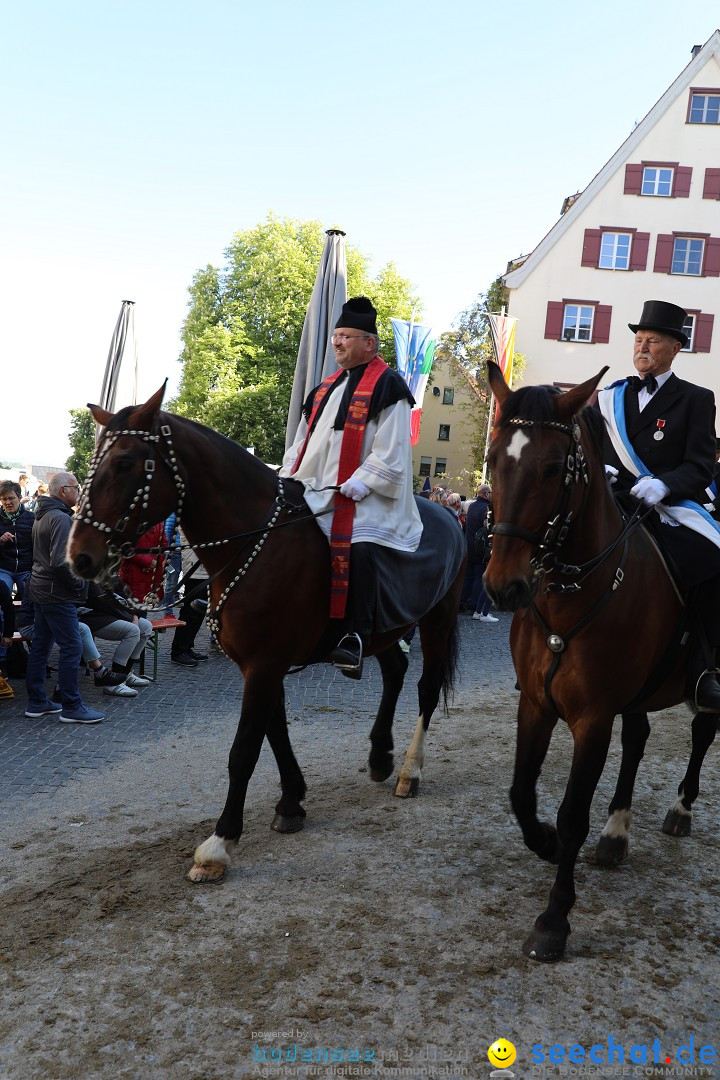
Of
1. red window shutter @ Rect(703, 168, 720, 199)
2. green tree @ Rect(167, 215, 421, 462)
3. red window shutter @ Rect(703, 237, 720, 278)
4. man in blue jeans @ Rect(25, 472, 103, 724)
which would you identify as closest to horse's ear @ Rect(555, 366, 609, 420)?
man in blue jeans @ Rect(25, 472, 103, 724)

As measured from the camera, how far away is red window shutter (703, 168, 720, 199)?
2647 centimetres

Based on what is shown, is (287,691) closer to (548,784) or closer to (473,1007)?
(548,784)

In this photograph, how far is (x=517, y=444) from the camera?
125 inches

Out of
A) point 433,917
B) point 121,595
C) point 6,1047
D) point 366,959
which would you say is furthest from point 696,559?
point 6,1047

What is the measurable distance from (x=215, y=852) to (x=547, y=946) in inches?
63.6

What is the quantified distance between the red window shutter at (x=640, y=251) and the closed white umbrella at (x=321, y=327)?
1976 cm

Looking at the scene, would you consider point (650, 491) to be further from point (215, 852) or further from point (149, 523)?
point (215, 852)

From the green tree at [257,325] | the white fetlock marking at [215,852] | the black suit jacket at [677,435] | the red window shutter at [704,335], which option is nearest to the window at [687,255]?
the red window shutter at [704,335]

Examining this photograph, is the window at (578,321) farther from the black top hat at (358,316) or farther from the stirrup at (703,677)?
the stirrup at (703,677)

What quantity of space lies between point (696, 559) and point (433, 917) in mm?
2024

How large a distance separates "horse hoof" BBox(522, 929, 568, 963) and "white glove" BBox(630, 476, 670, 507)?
1.91 m

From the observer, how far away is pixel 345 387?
4879 mm

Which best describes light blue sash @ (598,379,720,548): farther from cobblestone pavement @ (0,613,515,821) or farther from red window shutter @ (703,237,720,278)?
red window shutter @ (703,237,720,278)

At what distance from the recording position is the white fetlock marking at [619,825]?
14.8 ft
